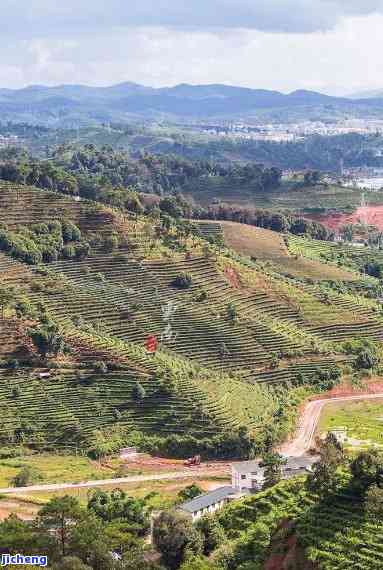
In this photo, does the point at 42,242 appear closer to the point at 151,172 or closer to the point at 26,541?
the point at 26,541

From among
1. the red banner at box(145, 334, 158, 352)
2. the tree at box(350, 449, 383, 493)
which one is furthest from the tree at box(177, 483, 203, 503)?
the red banner at box(145, 334, 158, 352)

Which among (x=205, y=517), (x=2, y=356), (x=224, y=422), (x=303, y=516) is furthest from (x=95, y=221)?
(x=303, y=516)

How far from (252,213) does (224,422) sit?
49.0 metres

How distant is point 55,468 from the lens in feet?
131

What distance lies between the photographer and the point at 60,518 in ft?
84.6

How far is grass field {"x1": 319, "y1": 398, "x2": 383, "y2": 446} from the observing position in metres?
43.1

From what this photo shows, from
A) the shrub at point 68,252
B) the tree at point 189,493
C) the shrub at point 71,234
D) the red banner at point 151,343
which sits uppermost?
the shrub at point 71,234

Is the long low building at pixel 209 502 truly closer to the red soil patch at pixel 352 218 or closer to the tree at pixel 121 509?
the tree at pixel 121 509

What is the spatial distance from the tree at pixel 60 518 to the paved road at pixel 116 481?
10590 mm

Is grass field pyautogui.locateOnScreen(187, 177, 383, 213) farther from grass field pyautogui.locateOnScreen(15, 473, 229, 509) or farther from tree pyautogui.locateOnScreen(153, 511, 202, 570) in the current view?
tree pyautogui.locateOnScreen(153, 511, 202, 570)

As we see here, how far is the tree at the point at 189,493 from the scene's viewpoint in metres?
35.2

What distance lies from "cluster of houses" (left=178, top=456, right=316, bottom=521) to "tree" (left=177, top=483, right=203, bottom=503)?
74cm

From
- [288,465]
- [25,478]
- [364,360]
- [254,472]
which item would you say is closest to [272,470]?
[288,465]

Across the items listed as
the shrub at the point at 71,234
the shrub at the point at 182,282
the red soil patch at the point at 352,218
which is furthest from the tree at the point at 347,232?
the shrub at the point at 71,234
